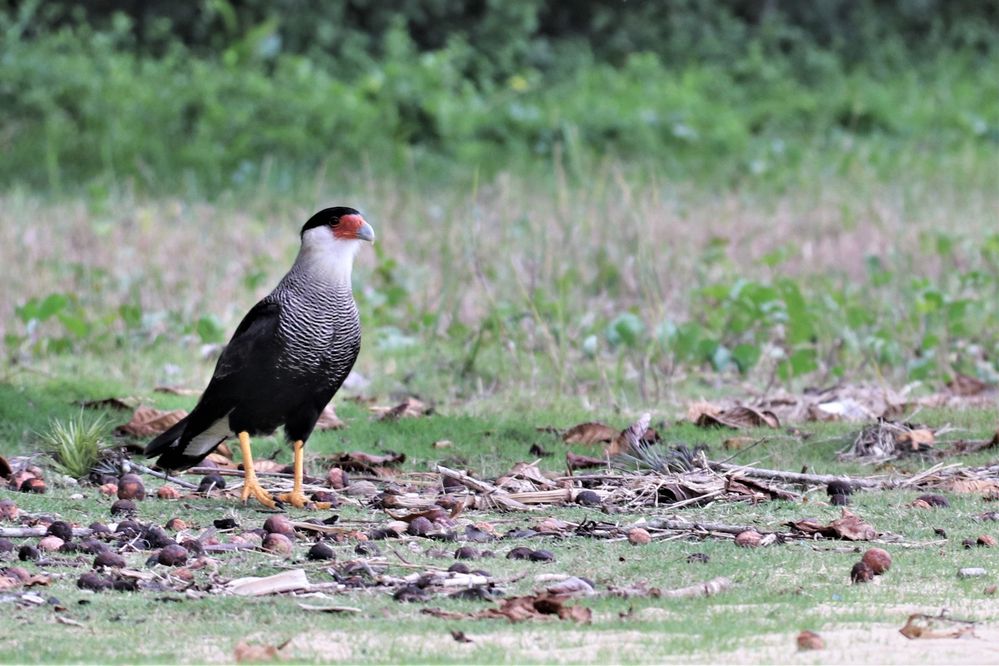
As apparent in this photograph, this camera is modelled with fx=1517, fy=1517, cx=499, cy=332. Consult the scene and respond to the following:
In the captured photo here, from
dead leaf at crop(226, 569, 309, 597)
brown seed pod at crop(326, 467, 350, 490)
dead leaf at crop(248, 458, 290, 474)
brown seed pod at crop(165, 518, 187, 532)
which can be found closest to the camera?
dead leaf at crop(226, 569, 309, 597)

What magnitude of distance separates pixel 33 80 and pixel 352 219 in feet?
36.8

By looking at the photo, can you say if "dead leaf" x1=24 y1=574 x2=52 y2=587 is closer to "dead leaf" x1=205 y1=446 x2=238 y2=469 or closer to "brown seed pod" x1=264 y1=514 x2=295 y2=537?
"brown seed pod" x1=264 y1=514 x2=295 y2=537

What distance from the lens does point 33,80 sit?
51.5 ft

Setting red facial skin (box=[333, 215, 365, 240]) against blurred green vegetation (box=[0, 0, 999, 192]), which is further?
blurred green vegetation (box=[0, 0, 999, 192])

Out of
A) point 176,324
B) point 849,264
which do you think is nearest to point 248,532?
point 176,324

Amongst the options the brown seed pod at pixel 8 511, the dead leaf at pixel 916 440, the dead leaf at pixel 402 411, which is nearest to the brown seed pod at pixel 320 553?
the brown seed pod at pixel 8 511

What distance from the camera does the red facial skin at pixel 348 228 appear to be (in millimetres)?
5574

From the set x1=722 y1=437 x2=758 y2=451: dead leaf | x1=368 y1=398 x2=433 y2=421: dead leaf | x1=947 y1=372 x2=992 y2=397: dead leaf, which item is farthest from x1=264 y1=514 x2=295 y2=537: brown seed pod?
x1=947 y1=372 x2=992 y2=397: dead leaf

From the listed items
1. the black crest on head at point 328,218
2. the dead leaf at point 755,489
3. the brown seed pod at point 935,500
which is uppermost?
the black crest on head at point 328,218

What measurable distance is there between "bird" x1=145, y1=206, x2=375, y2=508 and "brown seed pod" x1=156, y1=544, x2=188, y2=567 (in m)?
1.04

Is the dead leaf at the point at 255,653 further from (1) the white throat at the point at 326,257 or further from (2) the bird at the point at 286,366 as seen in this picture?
(1) the white throat at the point at 326,257

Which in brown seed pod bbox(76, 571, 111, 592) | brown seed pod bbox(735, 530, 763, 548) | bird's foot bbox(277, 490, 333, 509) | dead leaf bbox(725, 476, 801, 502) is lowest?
dead leaf bbox(725, 476, 801, 502)

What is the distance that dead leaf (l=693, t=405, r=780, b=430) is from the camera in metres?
6.52

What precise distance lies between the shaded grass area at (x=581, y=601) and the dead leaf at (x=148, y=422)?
78 cm
